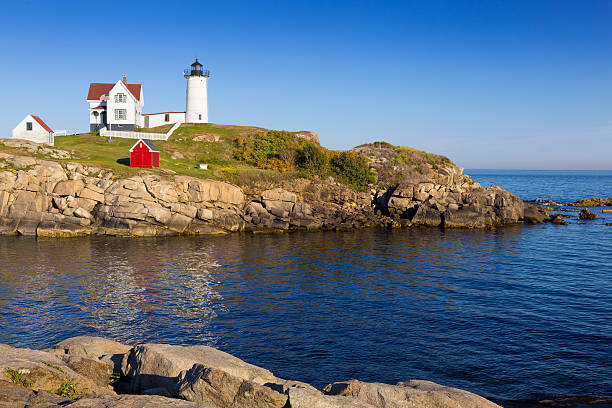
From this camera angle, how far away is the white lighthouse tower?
9044 centimetres

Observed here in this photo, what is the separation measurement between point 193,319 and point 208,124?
2833 inches

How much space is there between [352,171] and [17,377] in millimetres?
59564

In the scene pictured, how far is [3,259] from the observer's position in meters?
37.3

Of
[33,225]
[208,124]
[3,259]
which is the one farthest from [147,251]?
[208,124]

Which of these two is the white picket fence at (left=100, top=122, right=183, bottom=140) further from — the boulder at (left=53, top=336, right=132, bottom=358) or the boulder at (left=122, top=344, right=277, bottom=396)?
the boulder at (left=122, top=344, right=277, bottom=396)

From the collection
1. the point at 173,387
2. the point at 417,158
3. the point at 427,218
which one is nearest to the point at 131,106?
the point at 417,158

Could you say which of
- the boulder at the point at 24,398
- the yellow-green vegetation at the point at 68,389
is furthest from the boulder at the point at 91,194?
the boulder at the point at 24,398

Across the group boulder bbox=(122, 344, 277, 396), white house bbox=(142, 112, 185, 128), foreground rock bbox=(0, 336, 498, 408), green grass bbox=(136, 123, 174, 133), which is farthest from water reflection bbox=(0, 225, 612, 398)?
white house bbox=(142, 112, 185, 128)

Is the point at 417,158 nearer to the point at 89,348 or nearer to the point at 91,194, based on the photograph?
the point at 91,194

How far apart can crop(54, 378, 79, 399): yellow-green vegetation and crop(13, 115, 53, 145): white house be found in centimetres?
6702

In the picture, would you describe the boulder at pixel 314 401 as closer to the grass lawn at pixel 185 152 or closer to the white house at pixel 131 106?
the grass lawn at pixel 185 152

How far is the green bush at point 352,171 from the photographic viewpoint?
67.8m

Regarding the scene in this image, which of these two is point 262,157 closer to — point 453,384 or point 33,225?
point 33,225

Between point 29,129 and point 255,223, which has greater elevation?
point 29,129
